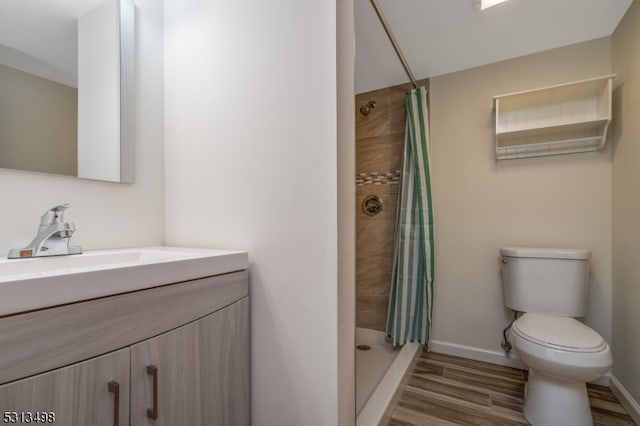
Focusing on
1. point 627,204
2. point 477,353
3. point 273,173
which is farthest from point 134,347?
point 627,204

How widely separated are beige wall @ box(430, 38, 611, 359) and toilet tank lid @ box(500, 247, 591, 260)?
0.43 ft

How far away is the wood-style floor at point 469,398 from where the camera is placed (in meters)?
1.32

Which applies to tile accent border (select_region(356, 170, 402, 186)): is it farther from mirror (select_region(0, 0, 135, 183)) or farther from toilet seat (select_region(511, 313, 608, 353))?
mirror (select_region(0, 0, 135, 183))

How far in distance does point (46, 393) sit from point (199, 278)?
375 millimetres

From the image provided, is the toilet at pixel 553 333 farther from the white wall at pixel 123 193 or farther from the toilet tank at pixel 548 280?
the white wall at pixel 123 193

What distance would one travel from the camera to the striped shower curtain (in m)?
1.84

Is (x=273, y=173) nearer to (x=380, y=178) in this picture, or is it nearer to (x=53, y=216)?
(x=53, y=216)

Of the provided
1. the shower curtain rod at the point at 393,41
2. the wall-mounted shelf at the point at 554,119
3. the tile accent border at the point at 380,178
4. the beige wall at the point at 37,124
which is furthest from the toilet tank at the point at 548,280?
the beige wall at the point at 37,124

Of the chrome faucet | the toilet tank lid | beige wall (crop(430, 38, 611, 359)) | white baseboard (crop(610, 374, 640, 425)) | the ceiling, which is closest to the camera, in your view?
the chrome faucet

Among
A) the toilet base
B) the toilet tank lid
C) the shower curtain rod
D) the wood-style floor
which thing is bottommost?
the wood-style floor

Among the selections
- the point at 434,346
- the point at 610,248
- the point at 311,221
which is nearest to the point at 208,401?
the point at 311,221

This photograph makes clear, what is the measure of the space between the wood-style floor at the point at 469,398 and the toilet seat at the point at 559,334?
411 mm

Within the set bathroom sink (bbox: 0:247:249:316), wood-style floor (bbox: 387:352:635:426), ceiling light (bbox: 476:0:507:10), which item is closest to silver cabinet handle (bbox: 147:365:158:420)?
bathroom sink (bbox: 0:247:249:316)

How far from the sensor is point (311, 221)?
95 cm
